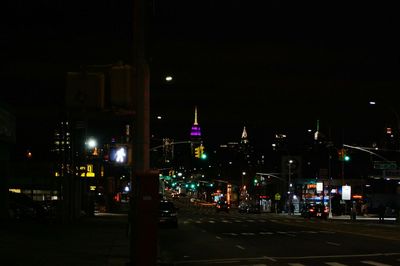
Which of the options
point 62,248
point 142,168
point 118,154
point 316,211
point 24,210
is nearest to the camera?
point 142,168

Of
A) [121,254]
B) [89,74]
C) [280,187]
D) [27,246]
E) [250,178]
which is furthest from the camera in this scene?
[250,178]

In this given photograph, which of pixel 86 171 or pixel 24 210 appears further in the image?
pixel 86 171

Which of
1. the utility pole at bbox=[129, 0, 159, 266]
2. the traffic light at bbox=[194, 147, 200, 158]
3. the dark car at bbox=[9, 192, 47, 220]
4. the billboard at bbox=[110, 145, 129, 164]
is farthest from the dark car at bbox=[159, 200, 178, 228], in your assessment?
the utility pole at bbox=[129, 0, 159, 266]

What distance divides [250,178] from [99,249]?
6234 inches

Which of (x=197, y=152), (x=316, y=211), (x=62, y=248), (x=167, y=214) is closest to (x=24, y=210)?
(x=167, y=214)

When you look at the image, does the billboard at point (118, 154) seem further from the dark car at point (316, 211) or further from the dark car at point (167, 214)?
the dark car at point (316, 211)

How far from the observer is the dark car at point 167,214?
46.4 metres

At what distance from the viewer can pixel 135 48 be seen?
11.9 meters

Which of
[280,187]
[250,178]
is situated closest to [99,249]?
[280,187]

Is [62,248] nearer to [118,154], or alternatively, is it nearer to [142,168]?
[118,154]

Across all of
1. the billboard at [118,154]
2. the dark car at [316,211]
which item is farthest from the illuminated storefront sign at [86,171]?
the billboard at [118,154]

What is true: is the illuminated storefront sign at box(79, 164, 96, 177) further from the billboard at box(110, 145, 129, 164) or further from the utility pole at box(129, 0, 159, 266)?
the utility pole at box(129, 0, 159, 266)

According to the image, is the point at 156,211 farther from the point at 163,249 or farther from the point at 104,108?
the point at 163,249

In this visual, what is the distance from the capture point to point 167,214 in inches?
1858
